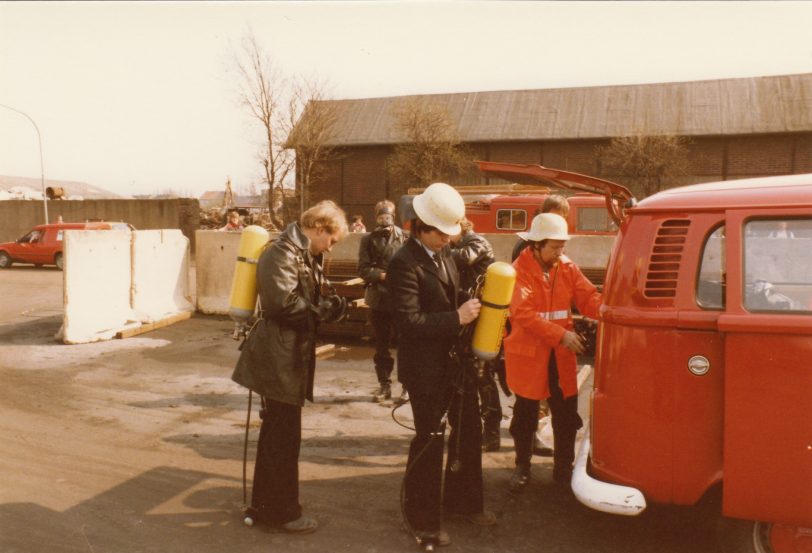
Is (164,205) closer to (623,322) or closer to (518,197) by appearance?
A: (518,197)

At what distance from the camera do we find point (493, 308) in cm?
396

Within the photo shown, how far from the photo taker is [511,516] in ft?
14.8

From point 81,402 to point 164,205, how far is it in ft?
96.1

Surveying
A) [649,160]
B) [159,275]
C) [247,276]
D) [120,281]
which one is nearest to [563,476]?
[247,276]

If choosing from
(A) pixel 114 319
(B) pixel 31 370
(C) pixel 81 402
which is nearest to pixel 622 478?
(C) pixel 81 402

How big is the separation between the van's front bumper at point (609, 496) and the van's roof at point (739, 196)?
1436 millimetres

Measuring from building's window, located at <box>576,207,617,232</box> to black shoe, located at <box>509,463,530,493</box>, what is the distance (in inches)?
471

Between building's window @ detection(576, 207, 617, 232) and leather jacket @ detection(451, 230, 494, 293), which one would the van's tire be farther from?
building's window @ detection(576, 207, 617, 232)

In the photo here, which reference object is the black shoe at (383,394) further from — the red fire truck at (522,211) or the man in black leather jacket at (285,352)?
the red fire truck at (522,211)

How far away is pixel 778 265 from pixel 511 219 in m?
14.0

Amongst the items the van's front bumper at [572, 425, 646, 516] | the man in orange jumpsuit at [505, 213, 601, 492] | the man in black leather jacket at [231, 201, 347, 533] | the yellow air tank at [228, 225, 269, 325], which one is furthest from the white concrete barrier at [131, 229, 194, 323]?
the van's front bumper at [572, 425, 646, 516]

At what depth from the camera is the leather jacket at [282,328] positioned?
4.11m

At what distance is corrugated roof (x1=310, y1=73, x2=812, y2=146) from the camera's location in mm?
→ 34250

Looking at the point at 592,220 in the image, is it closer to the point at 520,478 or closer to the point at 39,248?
the point at 520,478
